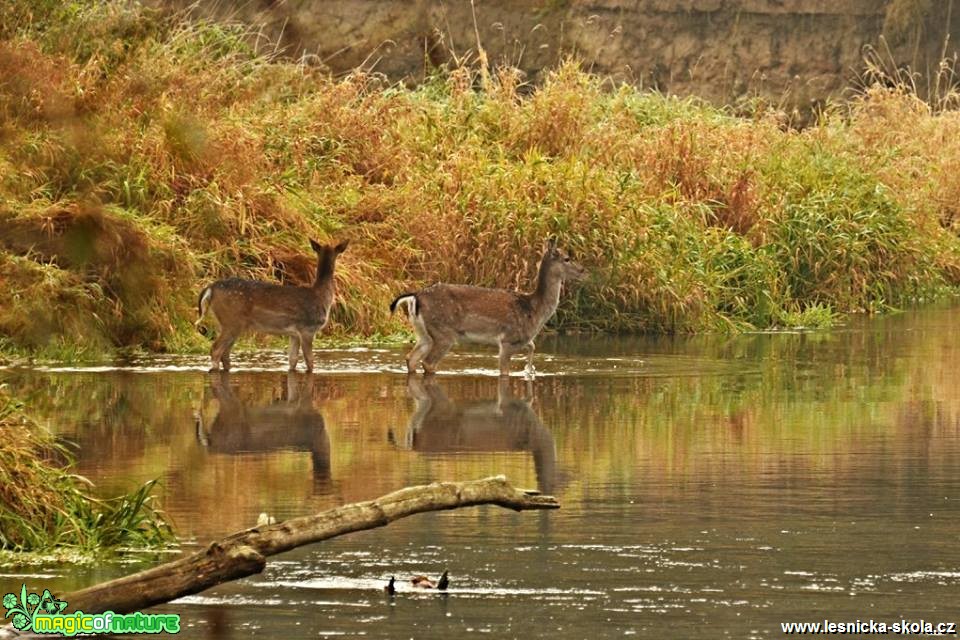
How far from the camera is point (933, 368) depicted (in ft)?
65.5

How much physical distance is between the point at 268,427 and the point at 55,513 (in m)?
4.76

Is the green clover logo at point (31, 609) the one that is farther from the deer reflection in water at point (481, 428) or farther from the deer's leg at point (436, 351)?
the deer's leg at point (436, 351)

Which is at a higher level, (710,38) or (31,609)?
(710,38)

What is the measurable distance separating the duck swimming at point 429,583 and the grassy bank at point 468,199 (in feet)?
25.7

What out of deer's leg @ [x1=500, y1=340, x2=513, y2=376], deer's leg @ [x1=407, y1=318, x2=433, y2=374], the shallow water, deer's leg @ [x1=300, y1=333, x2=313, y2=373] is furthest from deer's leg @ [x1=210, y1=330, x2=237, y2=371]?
deer's leg @ [x1=500, y1=340, x2=513, y2=376]

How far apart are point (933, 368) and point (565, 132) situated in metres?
8.17

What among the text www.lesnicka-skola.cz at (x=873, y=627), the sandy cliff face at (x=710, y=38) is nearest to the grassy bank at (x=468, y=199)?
the text www.lesnicka-skola.cz at (x=873, y=627)

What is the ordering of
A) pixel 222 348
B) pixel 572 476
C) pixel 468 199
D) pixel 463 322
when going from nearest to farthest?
pixel 572 476, pixel 463 322, pixel 222 348, pixel 468 199

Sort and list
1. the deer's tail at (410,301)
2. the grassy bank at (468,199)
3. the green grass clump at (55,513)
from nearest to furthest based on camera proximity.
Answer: the green grass clump at (55,513), the deer's tail at (410,301), the grassy bank at (468,199)

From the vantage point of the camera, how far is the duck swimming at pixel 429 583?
964cm

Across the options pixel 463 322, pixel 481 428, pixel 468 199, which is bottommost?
pixel 481 428

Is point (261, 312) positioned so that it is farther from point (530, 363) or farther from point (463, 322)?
point (530, 363)

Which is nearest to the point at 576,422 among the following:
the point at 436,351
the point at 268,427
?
the point at 268,427

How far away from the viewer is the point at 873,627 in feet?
29.1
